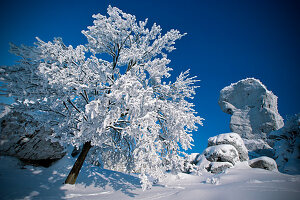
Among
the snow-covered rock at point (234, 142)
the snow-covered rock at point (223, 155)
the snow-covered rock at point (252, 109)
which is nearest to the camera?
the snow-covered rock at point (223, 155)

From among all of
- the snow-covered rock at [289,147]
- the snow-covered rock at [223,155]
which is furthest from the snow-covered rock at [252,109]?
the snow-covered rock at [223,155]

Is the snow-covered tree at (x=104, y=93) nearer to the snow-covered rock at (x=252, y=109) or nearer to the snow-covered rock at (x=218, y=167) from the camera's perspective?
the snow-covered rock at (x=218, y=167)

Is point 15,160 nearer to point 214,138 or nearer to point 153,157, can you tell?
point 153,157

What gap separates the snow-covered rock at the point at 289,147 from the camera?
12.9 m

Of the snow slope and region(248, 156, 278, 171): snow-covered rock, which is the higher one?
region(248, 156, 278, 171): snow-covered rock

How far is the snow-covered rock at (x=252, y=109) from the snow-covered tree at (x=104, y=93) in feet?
98.0

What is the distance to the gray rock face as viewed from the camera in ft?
15.7

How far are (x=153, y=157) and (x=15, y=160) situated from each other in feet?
18.2

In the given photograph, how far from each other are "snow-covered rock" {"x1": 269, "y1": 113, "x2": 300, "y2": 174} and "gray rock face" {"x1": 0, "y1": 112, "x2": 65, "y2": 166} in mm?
19733

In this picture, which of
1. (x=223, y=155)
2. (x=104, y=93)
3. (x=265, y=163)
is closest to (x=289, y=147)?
(x=265, y=163)

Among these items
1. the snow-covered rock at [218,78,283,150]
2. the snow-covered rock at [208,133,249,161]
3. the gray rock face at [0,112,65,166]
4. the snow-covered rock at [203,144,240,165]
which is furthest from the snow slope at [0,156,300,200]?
the snow-covered rock at [218,78,283,150]

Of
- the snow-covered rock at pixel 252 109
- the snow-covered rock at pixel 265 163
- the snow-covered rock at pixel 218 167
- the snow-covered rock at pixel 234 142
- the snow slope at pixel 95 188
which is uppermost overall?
the snow-covered rock at pixel 252 109

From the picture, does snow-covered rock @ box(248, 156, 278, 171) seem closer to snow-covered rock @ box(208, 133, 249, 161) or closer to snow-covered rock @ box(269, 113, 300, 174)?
snow-covered rock @ box(208, 133, 249, 161)

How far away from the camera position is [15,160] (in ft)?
16.3
